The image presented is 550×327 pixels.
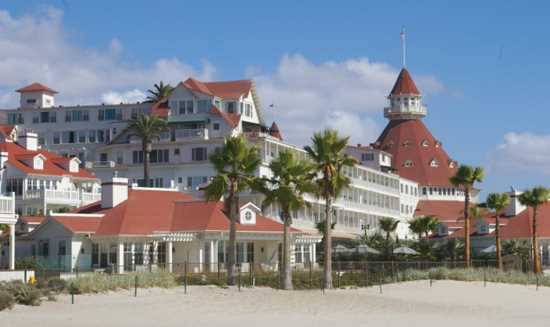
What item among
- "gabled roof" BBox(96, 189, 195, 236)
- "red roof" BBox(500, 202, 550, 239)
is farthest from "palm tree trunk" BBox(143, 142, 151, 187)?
"red roof" BBox(500, 202, 550, 239)

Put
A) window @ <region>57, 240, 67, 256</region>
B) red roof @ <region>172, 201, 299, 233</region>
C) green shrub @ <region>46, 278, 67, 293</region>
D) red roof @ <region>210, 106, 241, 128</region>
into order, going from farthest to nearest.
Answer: red roof @ <region>210, 106, 241, 128</region> < red roof @ <region>172, 201, 299, 233</region> < window @ <region>57, 240, 67, 256</region> < green shrub @ <region>46, 278, 67, 293</region>

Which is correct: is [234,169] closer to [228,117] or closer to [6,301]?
[6,301]

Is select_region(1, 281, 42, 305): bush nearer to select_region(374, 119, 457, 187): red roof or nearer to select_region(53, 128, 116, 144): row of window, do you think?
select_region(53, 128, 116, 144): row of window

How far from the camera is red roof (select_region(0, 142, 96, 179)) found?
95.1 metres

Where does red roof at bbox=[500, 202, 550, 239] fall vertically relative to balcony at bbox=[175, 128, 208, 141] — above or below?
below

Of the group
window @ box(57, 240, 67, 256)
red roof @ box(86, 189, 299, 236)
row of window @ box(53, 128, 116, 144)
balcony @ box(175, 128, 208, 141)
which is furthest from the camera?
row of window @ box(53, 128, 116, 144)

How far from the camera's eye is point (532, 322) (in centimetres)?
4441

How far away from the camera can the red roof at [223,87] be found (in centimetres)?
10659

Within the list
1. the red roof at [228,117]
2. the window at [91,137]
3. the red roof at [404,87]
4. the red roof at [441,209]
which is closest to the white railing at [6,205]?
the red roof at [228,117]

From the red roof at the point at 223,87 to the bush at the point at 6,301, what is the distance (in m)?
65.7

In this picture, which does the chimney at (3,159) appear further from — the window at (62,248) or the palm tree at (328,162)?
the palm tree at (328,162)

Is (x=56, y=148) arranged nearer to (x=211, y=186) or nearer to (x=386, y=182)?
(x=386, y=182)

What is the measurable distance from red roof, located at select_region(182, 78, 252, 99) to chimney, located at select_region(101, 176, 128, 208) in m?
31.3

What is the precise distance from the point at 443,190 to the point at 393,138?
40.9 feet
